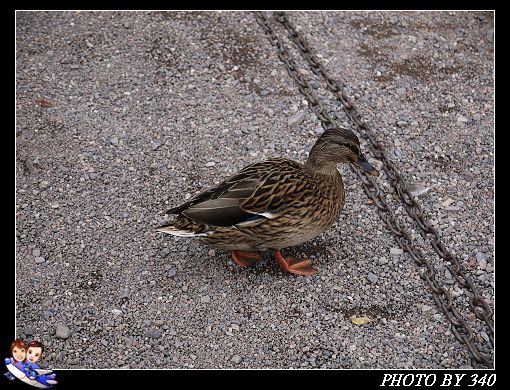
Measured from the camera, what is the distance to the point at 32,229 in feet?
17.4

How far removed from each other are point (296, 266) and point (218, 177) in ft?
3.82

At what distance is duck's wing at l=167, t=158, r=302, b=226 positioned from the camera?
15.6 feet

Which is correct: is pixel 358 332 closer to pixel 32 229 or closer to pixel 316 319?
pixel 316 319

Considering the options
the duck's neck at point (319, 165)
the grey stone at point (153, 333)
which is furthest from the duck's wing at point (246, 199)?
the grey stone at point (153, 333)

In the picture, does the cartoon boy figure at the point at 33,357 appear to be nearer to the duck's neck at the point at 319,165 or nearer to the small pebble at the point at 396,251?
the duck's neck at the point at 319,165

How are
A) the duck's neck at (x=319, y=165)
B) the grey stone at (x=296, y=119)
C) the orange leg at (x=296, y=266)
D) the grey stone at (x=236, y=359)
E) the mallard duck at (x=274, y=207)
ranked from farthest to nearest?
the grey stone at (x=296, y=119) < the duck's neck at (x=319, y=165) < the orange leg at (x=296, y=266) < the mallard duck at (x=274, y=207) < the grey stone at (x=236, y=359)

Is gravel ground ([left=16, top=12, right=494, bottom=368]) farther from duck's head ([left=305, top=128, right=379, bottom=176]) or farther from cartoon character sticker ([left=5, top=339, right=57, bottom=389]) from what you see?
duck's head ([left=305, top=128, right=379, bottom=176])

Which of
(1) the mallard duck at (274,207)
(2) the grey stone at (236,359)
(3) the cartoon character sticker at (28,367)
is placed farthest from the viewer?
(1) the mallard duck at (274,207)

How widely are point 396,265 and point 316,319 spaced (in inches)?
32.0

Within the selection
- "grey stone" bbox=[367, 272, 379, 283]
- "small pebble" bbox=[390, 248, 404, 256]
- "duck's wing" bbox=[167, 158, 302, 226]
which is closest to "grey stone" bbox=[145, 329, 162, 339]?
"duck's wing" bbox=[167, 158, 302, 226]

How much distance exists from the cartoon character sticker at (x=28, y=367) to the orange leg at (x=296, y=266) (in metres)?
1.73

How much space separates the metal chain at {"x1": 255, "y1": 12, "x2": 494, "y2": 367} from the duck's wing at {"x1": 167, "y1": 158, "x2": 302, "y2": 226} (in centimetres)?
99

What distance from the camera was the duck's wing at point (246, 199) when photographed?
4746 mm
